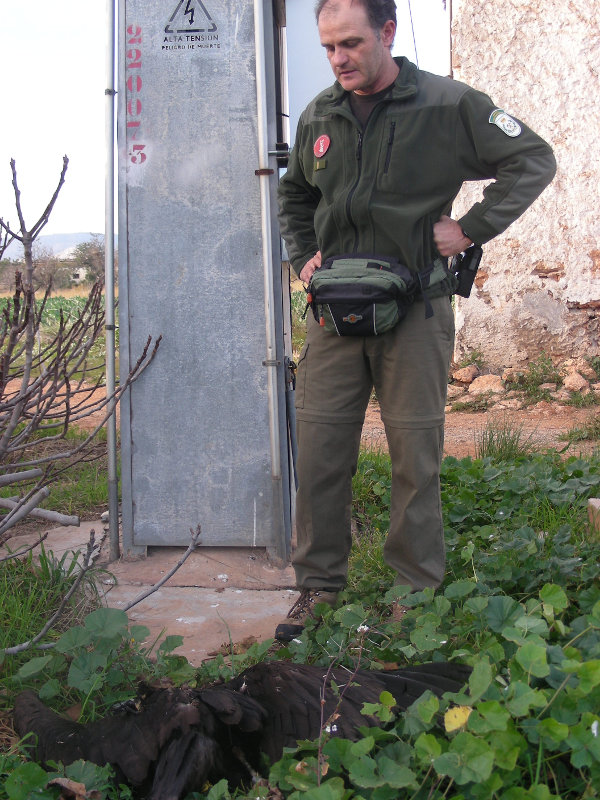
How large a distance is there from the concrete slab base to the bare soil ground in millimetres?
1897

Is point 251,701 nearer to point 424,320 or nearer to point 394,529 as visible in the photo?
point 394,529

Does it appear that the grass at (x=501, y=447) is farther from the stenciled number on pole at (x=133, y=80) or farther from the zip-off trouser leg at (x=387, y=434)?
the stenciled number on pole at (x=133, y=80)

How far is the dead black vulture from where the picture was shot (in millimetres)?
1914

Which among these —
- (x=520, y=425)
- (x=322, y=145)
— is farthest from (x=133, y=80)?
(x=520, y=425)

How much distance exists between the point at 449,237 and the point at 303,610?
4.85ft

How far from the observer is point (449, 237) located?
2734 millimetres

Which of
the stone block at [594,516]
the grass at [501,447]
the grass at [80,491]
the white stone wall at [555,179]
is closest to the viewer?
the stone block at [594,516]

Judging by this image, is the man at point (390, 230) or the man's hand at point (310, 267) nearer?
the man at point (390, 230)

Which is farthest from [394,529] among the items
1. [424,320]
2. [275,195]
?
[275,195]

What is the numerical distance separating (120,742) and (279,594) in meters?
1.52

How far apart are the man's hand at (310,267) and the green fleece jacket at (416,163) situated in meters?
0.13

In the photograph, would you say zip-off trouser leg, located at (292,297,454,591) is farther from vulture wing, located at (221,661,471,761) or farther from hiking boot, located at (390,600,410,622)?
vulture wing, located at (221,661,471,761)

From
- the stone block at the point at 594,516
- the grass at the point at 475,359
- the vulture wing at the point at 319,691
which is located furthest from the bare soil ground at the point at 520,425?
the vulture wing at the point at 319,691

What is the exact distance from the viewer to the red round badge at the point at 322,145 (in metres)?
2.78
